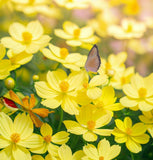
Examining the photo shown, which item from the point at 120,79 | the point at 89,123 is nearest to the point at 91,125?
the point at 89,123

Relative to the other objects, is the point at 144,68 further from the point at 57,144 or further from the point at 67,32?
the point at 57,144

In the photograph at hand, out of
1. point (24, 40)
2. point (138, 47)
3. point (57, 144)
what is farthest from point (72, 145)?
point (138, 47)

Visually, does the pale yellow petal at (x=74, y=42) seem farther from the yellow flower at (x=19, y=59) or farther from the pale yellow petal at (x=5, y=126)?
the pale yellow petal at (x=5, y=126)

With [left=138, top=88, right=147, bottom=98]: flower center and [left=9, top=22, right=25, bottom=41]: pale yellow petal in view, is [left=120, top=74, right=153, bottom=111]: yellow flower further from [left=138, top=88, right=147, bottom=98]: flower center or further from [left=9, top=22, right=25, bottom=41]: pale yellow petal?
[left=9, top=22, right=25, bottom=41]: pale yellow petal

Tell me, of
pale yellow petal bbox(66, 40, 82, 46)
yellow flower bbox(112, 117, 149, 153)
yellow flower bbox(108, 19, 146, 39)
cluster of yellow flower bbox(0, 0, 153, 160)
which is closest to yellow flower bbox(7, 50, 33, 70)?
cluster of yellow flower bbox(0, 0, 153, 160)

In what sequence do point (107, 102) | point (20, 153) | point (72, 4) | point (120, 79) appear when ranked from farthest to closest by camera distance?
point (72, 4)
point (120, 79)
point (107, 102)
point (20, 153)

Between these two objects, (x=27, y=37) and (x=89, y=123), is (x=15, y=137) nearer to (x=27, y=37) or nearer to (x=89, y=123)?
(x=89, y=123)
